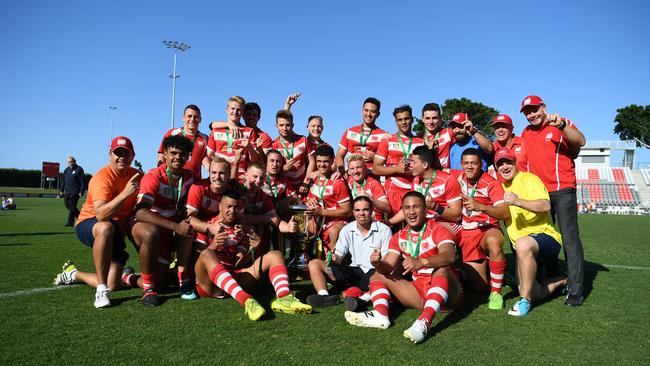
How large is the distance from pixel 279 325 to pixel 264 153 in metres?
3.27

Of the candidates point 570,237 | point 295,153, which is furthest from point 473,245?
point 295,153

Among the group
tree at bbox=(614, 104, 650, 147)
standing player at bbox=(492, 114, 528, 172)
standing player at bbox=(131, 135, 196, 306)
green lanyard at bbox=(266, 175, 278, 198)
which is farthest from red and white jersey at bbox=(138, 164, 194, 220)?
tree at bbox=(614, 104, 650, 147)

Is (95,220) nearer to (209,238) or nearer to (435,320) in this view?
(209,238)

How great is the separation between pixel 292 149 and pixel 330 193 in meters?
1.18

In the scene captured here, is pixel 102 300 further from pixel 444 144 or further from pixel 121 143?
pixel 444 144

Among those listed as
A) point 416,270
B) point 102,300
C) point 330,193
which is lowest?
point 102,300

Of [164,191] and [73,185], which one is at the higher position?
A: [164,191]

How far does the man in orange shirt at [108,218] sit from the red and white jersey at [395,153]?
3.19 metres

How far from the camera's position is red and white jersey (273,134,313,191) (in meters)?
6.63

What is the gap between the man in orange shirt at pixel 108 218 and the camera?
14.6 feet

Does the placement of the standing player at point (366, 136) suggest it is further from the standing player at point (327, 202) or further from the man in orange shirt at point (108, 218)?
the man in orange shirt at point (108, 218)

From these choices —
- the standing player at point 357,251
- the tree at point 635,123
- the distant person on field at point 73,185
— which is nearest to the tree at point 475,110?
the tree at point 635,123

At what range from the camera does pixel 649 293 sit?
5309 mm

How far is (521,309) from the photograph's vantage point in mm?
4215
